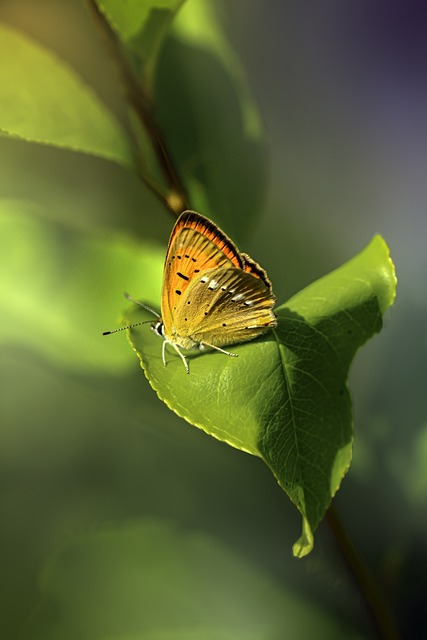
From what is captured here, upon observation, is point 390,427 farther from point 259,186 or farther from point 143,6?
point 143,6

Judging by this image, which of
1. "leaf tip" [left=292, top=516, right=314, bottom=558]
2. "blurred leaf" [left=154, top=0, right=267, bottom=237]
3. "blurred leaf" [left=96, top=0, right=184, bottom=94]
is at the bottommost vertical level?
"leaf tip" [left=292, top=516, right=314, bottom=558]

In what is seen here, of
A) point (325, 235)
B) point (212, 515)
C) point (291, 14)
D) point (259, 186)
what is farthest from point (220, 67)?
point (212, 515)

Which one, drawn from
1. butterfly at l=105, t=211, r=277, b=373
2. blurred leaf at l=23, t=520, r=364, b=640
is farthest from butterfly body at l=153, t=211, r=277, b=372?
blurred leaf at l=23, t=520, r=364, b=640

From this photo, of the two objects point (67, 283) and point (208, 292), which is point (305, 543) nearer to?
point (208, 292)

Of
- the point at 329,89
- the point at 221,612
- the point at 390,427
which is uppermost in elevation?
the point at 329,89

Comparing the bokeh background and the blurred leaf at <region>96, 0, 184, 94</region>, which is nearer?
the blurred leaf at <region>96, 0, 184, 94</region>

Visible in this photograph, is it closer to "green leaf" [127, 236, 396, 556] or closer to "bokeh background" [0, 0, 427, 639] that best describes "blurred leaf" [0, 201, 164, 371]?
"bokeh background" [0, 0, 427, 639]

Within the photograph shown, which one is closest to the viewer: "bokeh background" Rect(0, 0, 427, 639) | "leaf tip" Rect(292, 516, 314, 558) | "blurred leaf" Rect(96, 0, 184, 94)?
"leaf tip" Rect(292, 516, 314, 558)

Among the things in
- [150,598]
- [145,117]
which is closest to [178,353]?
[145,117]

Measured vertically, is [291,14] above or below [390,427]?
above
